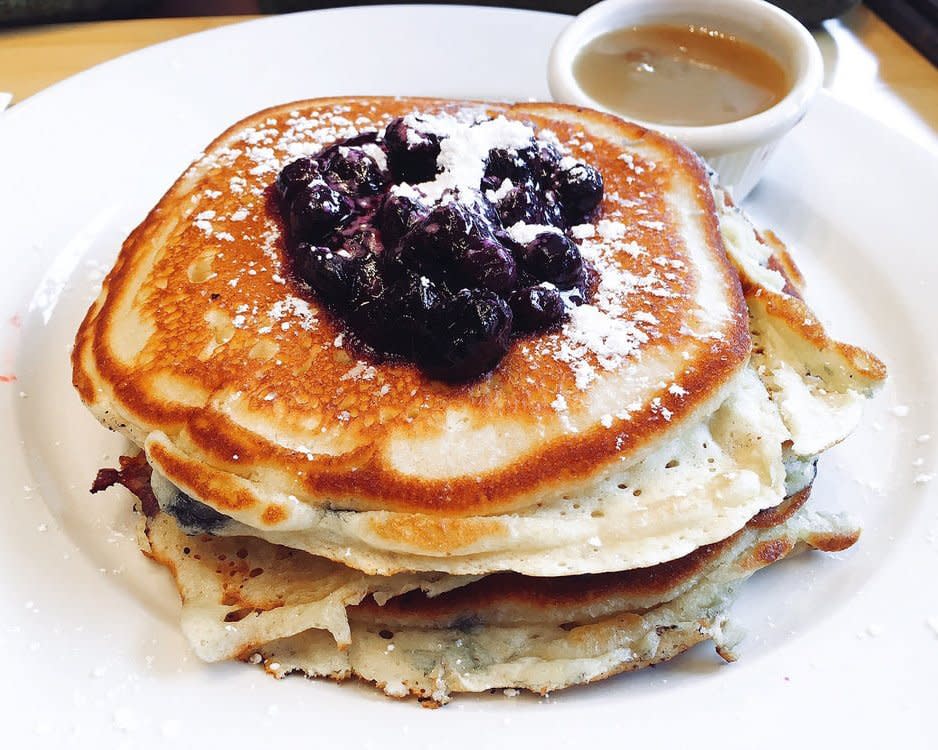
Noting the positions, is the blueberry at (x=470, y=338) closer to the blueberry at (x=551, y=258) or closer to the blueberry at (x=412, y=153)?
the blueberry at (x=551, y=258)

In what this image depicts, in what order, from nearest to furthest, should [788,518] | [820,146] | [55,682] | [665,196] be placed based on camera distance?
[55,682]
[788,518]
[665,196]
[820,146]

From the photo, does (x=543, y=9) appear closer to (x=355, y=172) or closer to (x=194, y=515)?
(x=355, y=172)

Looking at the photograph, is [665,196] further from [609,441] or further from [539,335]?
[609,441]

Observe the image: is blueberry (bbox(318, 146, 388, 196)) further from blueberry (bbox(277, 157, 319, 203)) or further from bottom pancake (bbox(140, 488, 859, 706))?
bottom pancake (bbox(140, 488, 859, 706))

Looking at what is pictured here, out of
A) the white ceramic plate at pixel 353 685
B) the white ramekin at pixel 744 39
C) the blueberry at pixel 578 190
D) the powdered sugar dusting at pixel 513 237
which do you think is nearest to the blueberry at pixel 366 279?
the powdered sugar dusting at pixel 513 237

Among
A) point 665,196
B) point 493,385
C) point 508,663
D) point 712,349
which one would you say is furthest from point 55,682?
point 665,196

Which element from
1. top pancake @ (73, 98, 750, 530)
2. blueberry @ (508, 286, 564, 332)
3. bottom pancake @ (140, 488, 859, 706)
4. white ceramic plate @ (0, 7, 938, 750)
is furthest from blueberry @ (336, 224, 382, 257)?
white ceramic plate @ (0, 7, 938, 750)

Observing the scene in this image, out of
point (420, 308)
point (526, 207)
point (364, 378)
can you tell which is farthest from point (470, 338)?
point (526, 207)
